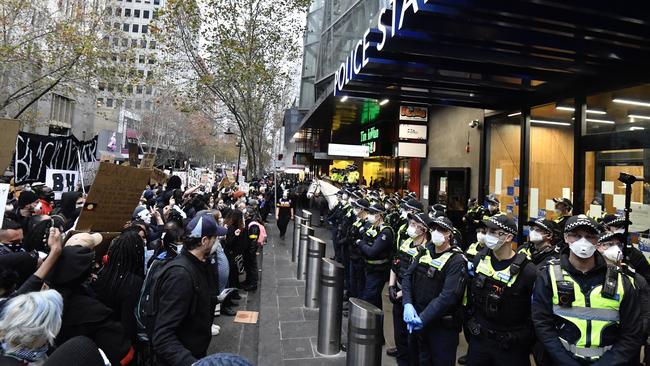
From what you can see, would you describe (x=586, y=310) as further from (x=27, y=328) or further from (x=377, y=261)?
(x=27, y=328)

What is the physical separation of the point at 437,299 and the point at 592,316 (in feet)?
4.26

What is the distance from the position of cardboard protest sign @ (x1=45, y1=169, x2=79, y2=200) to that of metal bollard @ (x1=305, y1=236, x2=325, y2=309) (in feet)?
17.5

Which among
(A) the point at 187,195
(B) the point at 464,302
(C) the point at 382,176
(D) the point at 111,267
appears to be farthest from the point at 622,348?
(C) the point at 382,176

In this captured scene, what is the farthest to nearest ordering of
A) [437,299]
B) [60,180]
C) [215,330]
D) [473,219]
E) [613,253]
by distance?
1. [473,219]
2. [60,180]
3. [215,330]
4. [613,253]
5. [437,299]

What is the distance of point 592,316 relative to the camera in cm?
291

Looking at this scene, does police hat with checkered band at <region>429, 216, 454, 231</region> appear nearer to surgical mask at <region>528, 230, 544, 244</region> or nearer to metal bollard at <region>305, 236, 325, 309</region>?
surgical mask at <region>528, 230, 544, 244</region>

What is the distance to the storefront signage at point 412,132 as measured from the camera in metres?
14.5

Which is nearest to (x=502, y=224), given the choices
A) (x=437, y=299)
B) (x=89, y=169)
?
(x=437, y=299)

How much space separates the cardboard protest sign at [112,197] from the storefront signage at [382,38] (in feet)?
14.1

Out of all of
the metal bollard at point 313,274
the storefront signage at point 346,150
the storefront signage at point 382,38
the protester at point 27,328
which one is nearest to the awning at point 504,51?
the storefront signage at point 382,38

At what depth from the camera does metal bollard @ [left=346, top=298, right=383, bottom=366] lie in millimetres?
3652

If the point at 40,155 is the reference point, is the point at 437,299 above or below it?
below

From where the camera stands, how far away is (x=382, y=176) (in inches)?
818

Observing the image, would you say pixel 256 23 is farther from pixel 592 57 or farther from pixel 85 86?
pixel 592 57
